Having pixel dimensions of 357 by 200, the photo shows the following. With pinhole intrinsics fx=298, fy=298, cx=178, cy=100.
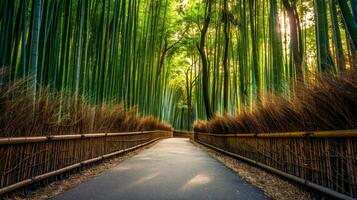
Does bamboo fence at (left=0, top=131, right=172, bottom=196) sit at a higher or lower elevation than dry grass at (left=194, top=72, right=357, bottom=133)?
lower

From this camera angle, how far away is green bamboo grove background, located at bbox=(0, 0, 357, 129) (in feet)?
11.9

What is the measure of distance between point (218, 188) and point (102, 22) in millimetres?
4405

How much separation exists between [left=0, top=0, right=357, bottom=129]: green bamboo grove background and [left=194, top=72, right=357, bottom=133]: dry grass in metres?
0.13

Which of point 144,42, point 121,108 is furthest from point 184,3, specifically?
point 121,108

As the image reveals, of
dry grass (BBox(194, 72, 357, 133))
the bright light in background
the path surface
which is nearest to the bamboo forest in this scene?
dry grass (BBox(194, 72, 357, 133))

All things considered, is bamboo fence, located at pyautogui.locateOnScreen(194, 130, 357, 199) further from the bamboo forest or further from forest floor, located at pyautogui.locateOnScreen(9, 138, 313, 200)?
forest floor, located at pyautogui.locateOnScreen(9, 138, 313, 200)

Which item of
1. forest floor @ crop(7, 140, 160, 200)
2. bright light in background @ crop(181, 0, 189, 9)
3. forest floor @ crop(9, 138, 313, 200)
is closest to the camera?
forest floor @ crop(7, 140, 160, 200)

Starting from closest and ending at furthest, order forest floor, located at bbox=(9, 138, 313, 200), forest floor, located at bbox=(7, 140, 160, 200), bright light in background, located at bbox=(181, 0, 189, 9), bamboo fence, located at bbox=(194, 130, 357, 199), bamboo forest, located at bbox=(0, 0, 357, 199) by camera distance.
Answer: bamboo fence, located at bbox=(194, 130, 357, 199) → bamboo forest, located at bbox=(0, 0, 357, 199) → forest floor, located at bbox=(7, 140, 160, 200) → forest floor, located at bbox=(9, 138, 313, 200) → bright light in background, located at bbox=(181, 0, 189, 9)

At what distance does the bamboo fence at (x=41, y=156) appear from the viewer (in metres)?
2.56

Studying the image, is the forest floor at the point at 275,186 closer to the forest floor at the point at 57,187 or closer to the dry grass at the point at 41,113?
the forest floor at the point at 57,187

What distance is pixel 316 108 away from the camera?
2.78 metres

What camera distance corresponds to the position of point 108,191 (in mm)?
3139

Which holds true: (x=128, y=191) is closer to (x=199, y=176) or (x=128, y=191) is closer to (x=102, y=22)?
(x=199, y=176)

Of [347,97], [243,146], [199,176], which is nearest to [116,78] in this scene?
[243,146]
